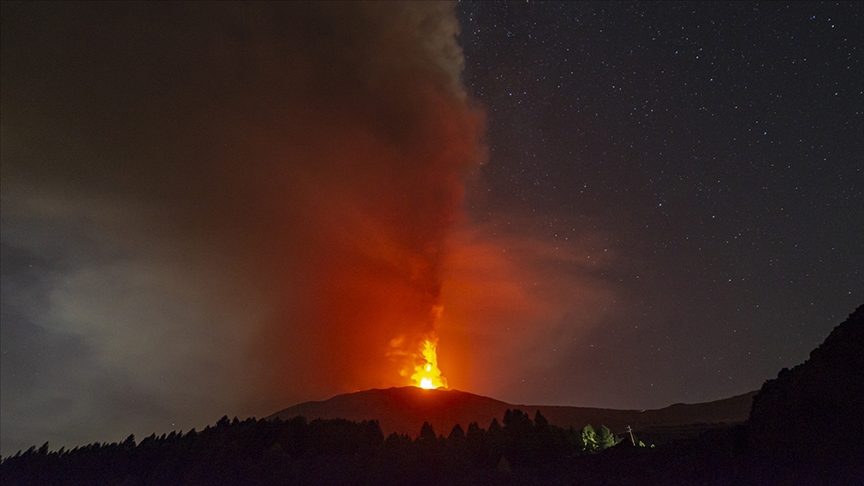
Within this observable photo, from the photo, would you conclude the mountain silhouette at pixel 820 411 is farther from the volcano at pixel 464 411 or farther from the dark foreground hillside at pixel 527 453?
the volcano at pixel 464 411

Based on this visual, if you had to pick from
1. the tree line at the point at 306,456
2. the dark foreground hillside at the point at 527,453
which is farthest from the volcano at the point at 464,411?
the dark foreground hillside at the point at 527,453

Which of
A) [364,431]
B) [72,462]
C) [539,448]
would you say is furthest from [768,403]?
[72,462]

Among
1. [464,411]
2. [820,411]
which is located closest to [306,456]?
[820,411]

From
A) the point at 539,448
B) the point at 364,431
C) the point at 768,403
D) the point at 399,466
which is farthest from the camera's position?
the point at 364,431

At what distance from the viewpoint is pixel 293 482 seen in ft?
127

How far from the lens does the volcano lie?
461 ft

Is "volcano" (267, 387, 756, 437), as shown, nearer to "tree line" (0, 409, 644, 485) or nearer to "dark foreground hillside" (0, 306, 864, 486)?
"tree line" (0, 409, 644, 485)

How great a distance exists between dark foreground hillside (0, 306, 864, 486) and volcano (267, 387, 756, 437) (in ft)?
231

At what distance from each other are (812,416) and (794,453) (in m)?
2.87

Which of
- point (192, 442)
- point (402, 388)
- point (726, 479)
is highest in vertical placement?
point (402, 388)

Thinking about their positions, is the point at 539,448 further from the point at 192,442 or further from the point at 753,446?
the point at 192,442

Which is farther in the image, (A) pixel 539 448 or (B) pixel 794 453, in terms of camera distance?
(A) pixel 539 448

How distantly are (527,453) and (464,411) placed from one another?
108082 mm

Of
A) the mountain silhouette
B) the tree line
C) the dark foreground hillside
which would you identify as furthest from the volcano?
the mountain silhouette
